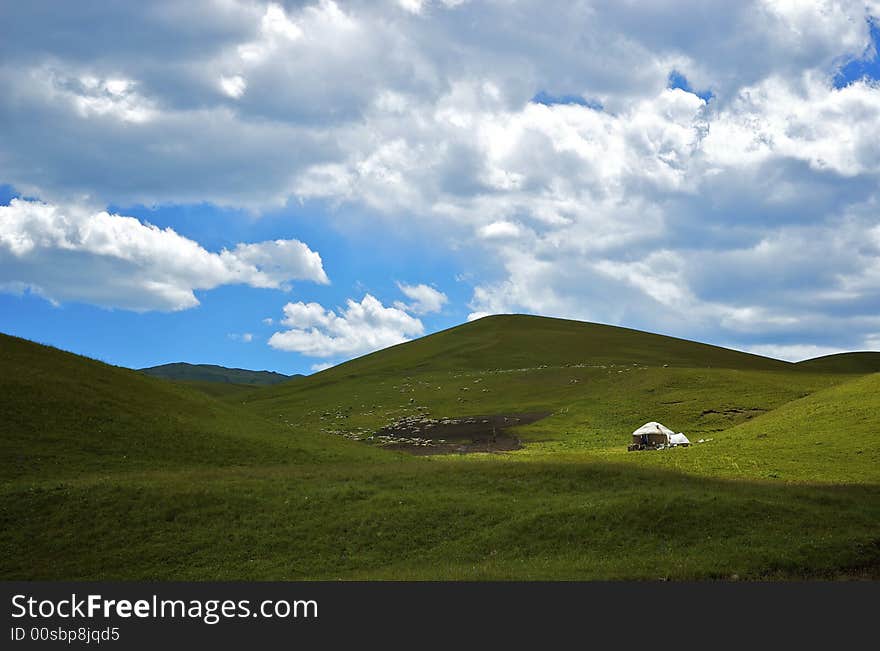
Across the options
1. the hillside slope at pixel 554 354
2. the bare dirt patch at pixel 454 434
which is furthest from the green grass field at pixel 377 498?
the hillside slope at pixel 554 354

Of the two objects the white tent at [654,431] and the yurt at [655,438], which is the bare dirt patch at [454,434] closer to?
the yurt at [655,438]

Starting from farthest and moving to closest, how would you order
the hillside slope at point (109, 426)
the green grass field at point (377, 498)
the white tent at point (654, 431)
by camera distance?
the white tent at point (654, 431), the hillside slope at point (109, 426), the green grass field at point (377, 498)

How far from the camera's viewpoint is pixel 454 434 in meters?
99.6

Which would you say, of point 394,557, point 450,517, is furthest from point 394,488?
point 394,557

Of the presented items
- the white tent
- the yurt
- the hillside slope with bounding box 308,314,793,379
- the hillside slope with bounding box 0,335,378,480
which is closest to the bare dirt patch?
the yurt

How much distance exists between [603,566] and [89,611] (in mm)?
15755

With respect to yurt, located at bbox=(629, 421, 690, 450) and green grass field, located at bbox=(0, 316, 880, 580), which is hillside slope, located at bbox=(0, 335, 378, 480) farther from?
yurt, located at bbox=(629, 421, 690, 450)

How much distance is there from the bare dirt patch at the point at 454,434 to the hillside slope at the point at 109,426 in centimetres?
2669

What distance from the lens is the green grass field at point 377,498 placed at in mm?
27656

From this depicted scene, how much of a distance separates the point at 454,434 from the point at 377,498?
64.2 m

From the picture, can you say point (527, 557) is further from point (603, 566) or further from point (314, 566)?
point (314, 566)

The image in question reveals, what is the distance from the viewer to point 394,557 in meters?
28.9

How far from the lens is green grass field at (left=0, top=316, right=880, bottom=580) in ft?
90.7

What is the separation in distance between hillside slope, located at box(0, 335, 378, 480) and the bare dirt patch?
2669cm
